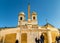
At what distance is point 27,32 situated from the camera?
3881cm

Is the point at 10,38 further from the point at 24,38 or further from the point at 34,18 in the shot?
the point at 34,18

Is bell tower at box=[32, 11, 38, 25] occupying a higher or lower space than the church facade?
higher

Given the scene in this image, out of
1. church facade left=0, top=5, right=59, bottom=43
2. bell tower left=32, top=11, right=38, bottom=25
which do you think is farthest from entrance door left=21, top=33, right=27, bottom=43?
bell tower left=32, top=11, right=38, bottom=25

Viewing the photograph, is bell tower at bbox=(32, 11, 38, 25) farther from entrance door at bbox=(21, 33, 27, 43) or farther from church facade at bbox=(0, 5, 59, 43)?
entrance door at bbox=(21, 33, 27, 43)

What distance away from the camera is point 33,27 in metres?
39.5

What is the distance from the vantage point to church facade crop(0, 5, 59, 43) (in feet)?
125

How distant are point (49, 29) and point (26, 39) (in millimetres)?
7275

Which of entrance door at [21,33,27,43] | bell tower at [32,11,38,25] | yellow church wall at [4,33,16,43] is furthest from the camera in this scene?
bell tower at [32,11,38,25]

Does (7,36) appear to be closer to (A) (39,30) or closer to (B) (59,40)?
(A) (39,30)

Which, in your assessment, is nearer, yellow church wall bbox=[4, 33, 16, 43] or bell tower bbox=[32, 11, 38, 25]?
yellow church wall bbox=[4, 33, 16, 43]

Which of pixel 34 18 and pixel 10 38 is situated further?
pixel 34 18

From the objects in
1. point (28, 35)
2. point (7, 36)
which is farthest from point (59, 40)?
point (7, 36)

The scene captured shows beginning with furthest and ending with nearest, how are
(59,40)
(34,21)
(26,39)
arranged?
(34,21) < (26,39) < (59,40)

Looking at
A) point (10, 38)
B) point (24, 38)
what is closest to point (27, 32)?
point (24, 38)
